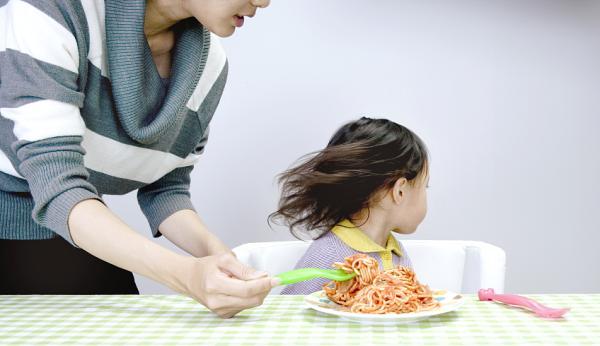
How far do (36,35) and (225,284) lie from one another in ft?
1.47

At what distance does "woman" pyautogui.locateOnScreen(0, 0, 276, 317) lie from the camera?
0.90 metres

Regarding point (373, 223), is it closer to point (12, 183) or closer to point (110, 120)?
point (110, 120)

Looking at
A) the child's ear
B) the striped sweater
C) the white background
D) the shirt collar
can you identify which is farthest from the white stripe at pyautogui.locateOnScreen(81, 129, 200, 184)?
the white background

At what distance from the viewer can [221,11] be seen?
107 cm

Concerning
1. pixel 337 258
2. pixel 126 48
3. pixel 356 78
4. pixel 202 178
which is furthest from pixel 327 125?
pixel 126 48

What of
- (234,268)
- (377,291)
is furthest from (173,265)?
(377,291)

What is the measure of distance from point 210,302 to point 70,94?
0.37m

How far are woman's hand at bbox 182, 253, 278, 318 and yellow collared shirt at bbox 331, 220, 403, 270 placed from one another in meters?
0.72

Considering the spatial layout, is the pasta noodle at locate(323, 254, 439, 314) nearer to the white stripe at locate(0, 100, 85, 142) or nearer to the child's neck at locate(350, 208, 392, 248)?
the white stripe at locate(0, 100, 85, 142)

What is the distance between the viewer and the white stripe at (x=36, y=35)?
0.96 m

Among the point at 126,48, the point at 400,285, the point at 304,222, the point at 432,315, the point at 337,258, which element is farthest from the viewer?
the point at 304,222

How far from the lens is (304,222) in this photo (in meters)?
1.70

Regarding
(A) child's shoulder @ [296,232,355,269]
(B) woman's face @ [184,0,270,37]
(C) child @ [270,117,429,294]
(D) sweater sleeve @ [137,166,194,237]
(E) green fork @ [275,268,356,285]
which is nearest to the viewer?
(E) green fork @ [275,268,356,285]

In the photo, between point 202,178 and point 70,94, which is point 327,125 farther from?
point 70,94
